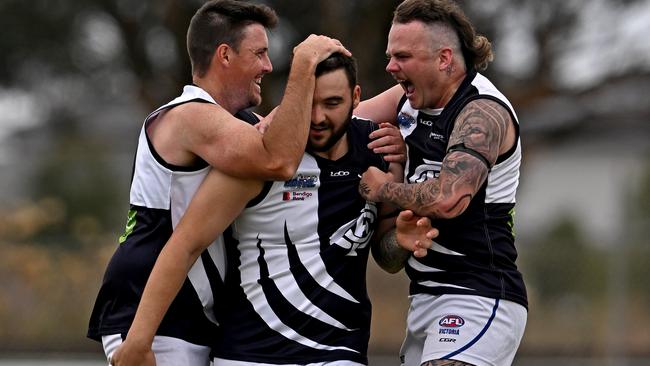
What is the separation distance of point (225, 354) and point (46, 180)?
12.4 m

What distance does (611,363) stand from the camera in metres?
11.7

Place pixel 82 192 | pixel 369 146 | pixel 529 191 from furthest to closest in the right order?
pixel 529 191
pixel 82 192
pixel 369 146

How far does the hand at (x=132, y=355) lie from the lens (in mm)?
4879

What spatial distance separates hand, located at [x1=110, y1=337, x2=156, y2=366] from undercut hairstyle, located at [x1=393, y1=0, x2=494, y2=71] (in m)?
1.85

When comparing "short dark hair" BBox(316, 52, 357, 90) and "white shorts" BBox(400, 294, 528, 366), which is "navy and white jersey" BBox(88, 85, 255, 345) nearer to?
"short dark hair" BBox(316, 52, 357, 90)


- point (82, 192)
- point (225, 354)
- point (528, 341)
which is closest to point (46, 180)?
point (82, 192)

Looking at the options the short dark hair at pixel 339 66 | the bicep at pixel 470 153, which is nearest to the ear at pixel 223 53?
the short dark hair at pixel 339 66

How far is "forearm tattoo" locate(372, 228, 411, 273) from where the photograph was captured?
5.16 m

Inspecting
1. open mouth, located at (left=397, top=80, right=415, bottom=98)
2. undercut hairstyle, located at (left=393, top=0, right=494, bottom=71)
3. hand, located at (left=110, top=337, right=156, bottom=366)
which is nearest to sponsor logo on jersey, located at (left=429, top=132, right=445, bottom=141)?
open mouth, located at (left=397, top=80, right=415, bottom=98)

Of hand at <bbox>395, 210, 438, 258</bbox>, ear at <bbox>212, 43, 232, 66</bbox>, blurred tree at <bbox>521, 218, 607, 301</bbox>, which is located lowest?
blurred tree at <bbox>521, 218, 607, 301</bbox>

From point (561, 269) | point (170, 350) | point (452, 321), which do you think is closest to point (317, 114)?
point (452, 321)

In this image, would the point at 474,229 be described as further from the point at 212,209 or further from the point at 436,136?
the point at 212,209

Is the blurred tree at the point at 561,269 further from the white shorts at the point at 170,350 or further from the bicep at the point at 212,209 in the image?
A: the bicep at the point at 212,209

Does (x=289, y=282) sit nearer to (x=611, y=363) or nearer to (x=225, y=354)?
(x=225, y=354)
